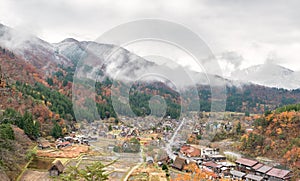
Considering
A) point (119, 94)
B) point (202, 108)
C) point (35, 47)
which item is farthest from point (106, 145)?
point (35, 47)

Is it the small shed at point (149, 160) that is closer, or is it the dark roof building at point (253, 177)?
the dark roof building at point (253, 177)

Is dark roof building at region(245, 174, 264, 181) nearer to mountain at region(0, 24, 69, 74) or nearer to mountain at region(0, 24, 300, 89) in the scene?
mountain at region(0, 24, 300, 89)

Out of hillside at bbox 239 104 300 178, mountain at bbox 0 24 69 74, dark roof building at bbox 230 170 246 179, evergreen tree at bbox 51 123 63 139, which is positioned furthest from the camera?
mountain at bbox 0 24 69 74

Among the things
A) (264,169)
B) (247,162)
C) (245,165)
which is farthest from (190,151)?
(264,169)

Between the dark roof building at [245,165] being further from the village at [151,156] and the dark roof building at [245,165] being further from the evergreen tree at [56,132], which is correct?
the evergreen tree at [56,132]

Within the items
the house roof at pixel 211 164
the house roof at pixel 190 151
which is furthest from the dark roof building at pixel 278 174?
the house roof at pixel 190 151

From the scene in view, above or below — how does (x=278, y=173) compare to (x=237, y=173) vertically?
above

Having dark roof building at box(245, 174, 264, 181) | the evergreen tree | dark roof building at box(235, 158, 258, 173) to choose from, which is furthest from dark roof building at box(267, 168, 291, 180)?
the evergreen tree

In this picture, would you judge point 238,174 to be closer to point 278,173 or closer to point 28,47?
point 278,173

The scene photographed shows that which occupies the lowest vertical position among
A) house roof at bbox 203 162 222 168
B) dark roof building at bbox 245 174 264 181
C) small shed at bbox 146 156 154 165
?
dark roof building at bbox 245 174 264 181
